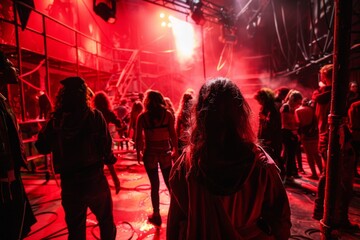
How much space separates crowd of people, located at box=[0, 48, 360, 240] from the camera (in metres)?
1.23

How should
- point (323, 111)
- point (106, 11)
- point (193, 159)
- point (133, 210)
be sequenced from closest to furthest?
point (193, 159)
point (323, 111)
point (133, 210)
point (106, 11)

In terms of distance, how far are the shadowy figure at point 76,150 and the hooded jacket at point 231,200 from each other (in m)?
1.37

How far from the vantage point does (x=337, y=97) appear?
88.0 inches

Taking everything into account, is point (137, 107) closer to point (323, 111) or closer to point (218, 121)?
point (323, 111)

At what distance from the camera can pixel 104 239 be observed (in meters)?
2.63

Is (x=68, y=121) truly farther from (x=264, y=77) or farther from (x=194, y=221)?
(x=264, y=77)

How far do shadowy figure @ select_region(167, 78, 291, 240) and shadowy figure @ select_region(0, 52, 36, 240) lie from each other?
5.75 ft

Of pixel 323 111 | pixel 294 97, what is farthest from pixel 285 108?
pixel 323 111

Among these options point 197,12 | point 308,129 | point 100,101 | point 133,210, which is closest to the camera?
point 133,210

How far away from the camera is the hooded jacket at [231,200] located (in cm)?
119

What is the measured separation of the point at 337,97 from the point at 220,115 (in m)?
1.63

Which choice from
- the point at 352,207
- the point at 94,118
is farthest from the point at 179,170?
the point at 352,207

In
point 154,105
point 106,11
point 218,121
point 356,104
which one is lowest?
point 218,121

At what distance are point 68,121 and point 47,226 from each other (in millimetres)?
2656
